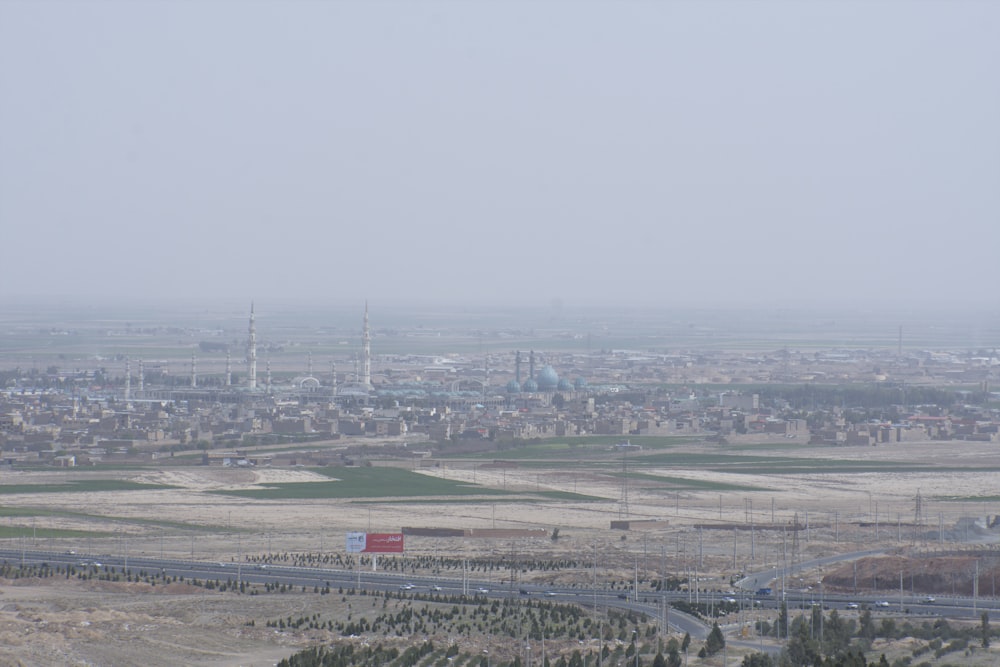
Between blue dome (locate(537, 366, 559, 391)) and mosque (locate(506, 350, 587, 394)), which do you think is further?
blue dome (locate(537, 366, 559, 391))

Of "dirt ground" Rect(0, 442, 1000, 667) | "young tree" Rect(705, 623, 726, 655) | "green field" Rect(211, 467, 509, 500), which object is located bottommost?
"green field" Rect(211, 467, 509, 500)

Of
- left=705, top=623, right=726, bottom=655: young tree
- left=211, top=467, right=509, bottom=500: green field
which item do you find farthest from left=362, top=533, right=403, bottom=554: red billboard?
left=705, top=623, right=726, bottom=655: young tree

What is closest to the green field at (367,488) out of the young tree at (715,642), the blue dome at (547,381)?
the young tree at (715,642)

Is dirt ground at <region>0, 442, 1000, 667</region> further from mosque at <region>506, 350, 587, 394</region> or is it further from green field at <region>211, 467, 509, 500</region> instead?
mosque at <region>506, 350, 587, 394</region>

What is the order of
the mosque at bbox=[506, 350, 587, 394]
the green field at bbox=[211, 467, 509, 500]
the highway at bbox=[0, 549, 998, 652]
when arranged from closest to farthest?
the highway at bbox=[0, 549, 998, 652] → the green field at bbox=[211, 467, 509, 500] → the mosque at bbox=[506, 350, 587, 394]

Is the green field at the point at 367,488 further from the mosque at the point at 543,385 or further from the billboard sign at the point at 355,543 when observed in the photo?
the mosque at the point at 543,385

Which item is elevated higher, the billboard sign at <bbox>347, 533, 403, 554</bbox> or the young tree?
the young tree
